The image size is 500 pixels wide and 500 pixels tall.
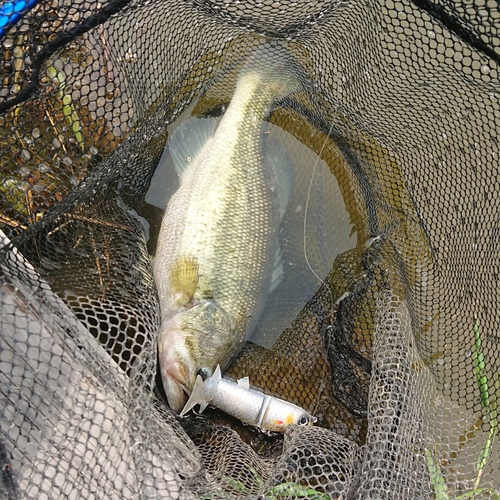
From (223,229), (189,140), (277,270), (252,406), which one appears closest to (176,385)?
(252,406)

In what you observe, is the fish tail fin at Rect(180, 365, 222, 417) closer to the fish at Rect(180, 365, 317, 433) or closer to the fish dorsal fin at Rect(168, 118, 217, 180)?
the fish at Rect(180, 365, 317, 433)

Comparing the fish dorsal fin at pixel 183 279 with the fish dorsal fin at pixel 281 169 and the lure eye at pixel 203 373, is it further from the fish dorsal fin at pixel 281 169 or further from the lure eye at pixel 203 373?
the fish dorsal fin at pixel 281 169

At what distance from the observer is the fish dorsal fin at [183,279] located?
9.71 feet

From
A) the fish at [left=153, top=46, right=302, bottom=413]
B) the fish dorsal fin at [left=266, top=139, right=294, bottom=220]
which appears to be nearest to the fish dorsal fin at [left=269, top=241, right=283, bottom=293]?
the fish at [left=153, top=46, right=302, bottom=413]

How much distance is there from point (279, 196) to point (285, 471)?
5.95 feet

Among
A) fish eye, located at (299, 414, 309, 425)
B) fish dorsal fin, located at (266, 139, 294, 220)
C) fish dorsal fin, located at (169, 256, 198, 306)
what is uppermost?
fish dorsal fin, located at (266, 139, 294, 220)

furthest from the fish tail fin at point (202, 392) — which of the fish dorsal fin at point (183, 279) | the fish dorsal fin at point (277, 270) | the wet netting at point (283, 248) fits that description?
the fish dorsal fin at point (277, 270)

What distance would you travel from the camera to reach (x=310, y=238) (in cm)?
355

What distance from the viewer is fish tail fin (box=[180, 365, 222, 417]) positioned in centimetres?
259

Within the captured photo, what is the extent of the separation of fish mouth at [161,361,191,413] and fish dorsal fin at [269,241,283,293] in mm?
931

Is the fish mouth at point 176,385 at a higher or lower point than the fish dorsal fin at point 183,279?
lower

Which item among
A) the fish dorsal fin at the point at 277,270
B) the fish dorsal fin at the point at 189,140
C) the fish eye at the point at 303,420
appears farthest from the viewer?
the fish dorsal fin at the point at 277,270

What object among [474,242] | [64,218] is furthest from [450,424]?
[64,218]

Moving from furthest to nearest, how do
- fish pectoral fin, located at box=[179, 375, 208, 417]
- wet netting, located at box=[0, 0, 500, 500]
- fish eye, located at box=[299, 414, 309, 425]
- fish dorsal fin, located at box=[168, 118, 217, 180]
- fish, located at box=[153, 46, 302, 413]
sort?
fish dorsal fin, located at box=[168, 118, 217, 180] → fish, located at box=[153, 46, 302, 413] → fish eye, located at box=[299, 414, 309, 425] → fish pectoral fin, located at box=[179, 375, 208, 417] → wet netting, located at box=[0, 0, 500, 500]
